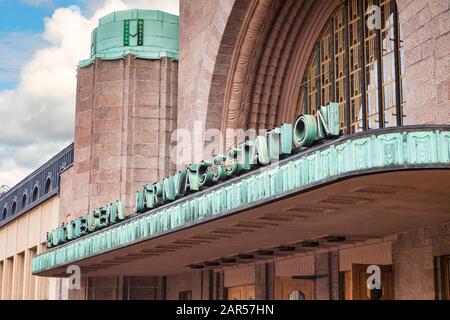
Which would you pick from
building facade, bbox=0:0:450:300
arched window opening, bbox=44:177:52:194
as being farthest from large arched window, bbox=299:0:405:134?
arched window opening, bbox=44:177:52:194

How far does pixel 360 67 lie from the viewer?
23062mm

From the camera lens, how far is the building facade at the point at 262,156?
16.3 m

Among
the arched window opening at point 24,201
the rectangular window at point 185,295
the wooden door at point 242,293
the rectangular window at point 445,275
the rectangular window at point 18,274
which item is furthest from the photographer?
the arched window opening at point 24,201

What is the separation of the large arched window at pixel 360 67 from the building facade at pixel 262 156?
45 mm

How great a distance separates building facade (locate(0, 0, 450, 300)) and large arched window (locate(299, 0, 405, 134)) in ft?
0.15

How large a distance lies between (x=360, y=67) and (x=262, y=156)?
21.1 ft

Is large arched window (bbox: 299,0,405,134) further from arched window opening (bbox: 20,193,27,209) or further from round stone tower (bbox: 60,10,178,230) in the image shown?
arched window opening (bbox: 20,193,27,209)

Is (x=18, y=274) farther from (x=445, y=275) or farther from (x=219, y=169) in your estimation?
(x=445, y=275)

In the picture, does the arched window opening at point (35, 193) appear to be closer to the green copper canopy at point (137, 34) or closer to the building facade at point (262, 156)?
the building facade at point (262, 156)

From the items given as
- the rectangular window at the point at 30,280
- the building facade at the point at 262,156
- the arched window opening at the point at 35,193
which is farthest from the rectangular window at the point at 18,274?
the building facade at the point at 262,156

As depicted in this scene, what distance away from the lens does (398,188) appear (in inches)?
618

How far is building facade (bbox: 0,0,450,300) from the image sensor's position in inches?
640

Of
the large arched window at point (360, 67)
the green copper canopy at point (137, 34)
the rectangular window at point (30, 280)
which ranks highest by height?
the green copper canopy at point (137, 34)
